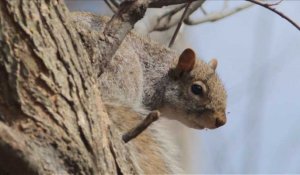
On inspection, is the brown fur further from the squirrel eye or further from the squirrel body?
the squirrel eye

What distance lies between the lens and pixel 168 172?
2.39m

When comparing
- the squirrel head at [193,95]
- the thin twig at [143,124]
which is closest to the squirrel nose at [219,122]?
the squirrel head at [193,95]

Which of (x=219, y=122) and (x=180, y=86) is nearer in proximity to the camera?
(x=219, y=122)

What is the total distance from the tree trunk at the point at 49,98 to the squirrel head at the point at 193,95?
2000mm

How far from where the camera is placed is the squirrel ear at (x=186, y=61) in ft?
12.1

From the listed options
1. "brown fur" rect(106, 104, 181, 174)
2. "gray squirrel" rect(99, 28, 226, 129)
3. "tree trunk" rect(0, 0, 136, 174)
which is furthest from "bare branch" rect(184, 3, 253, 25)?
"tree trunk" rect(0, 0, 136, 174)

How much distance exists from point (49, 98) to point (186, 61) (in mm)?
2163

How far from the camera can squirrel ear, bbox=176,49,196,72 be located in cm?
369

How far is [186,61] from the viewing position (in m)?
3.76

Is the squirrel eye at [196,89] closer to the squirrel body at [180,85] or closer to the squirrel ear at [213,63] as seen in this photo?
the squirrel body at [180,85]

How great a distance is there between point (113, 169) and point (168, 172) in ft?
2.19

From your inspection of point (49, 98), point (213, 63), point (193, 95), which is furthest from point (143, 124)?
point (213, 63)

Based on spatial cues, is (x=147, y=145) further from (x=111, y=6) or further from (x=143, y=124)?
(x=111, y=6)

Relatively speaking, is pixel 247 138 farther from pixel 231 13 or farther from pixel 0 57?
pixel 0 57
